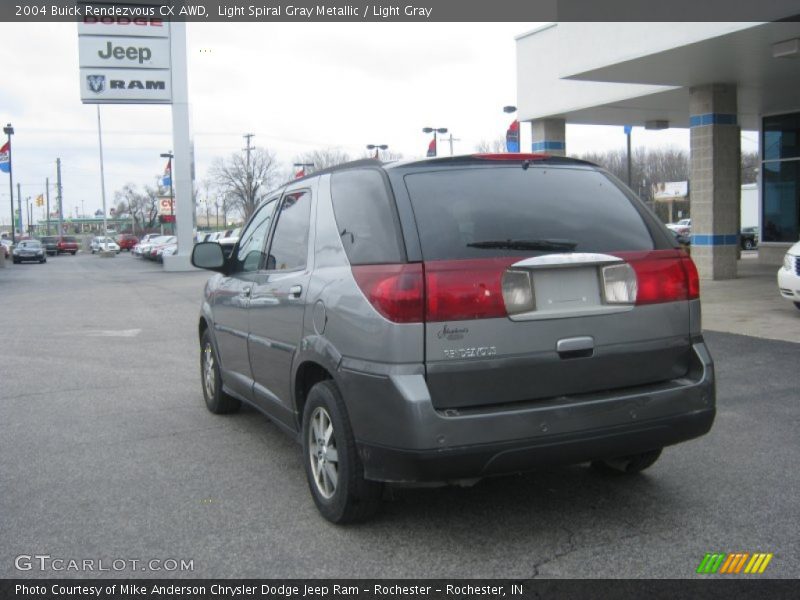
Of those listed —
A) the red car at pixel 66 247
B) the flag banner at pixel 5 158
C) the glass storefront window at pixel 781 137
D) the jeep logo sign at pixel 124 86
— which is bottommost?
the red car at pixel 66 247

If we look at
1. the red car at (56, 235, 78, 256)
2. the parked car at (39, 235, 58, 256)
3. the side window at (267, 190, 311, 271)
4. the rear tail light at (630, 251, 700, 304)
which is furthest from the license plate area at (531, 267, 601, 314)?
Result: the red car at (56, 235, 78, 256)

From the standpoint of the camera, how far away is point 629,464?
4703 millimetres

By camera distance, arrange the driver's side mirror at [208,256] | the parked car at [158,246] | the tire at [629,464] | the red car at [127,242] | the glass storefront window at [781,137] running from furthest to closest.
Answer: the red car at [127,242]
the parked car at [158,246]
the glass storefront window at [781,137]
the driver's side mirror at [208,256]
the tire at [629,464]

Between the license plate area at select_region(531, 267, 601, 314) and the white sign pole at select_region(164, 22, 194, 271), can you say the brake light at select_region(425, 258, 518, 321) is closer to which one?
the license plate area at select_region(531, 267, 601, 314)

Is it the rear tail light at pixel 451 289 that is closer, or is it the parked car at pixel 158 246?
the rear tail light at pixel 451 289

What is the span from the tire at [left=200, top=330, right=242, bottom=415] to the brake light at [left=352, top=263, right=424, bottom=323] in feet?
10.2

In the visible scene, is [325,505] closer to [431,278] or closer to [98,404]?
[431,278]

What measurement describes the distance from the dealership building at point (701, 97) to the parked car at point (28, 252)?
33737mm

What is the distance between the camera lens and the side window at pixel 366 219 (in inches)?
149

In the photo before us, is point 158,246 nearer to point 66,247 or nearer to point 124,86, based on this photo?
point 124,86

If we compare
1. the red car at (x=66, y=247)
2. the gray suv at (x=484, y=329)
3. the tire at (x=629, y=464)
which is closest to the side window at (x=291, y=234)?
the gray suv at (x=484, y=329)

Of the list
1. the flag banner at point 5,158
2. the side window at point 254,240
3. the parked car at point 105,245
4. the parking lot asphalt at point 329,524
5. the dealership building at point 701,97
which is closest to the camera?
the parking lot asphalt at point 329,524

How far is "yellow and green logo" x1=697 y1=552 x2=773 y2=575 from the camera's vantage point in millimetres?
3512

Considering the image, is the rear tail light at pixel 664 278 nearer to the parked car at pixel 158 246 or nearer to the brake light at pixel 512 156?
the brake light at pixel 512 156
